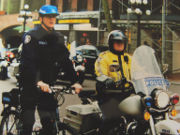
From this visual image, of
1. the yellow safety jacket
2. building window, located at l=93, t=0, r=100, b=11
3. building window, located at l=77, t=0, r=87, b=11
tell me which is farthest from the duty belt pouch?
building window, located at l=77, t=0, r=87, b=11

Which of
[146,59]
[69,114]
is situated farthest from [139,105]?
[69,114]

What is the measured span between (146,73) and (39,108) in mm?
1280

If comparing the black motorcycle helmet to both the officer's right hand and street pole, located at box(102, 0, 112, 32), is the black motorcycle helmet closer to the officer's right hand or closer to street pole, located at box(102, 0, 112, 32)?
the officer's right hand

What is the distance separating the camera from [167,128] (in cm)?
239

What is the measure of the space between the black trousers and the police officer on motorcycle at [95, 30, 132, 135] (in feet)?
1.89

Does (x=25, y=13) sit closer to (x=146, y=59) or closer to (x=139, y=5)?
(x=139, y=5)

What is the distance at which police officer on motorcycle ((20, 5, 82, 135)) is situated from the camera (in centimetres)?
286

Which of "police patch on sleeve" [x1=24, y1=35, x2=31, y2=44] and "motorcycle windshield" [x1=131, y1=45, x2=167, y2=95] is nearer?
"motorcycle windshield" [x1=131, y1=45, x2=167, y2=95]

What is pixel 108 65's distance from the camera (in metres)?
3.31

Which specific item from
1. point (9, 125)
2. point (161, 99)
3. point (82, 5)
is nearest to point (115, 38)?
point (161, 99)

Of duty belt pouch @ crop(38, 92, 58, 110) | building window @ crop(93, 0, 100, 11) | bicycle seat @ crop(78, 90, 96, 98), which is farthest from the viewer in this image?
building window @ crop(93, 0, 100, 11)

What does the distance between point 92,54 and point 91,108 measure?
10481mm

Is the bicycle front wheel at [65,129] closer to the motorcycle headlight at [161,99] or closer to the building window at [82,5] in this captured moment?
the motorcycle headlight at [161,99]

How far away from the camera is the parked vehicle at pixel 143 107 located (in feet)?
8.07
